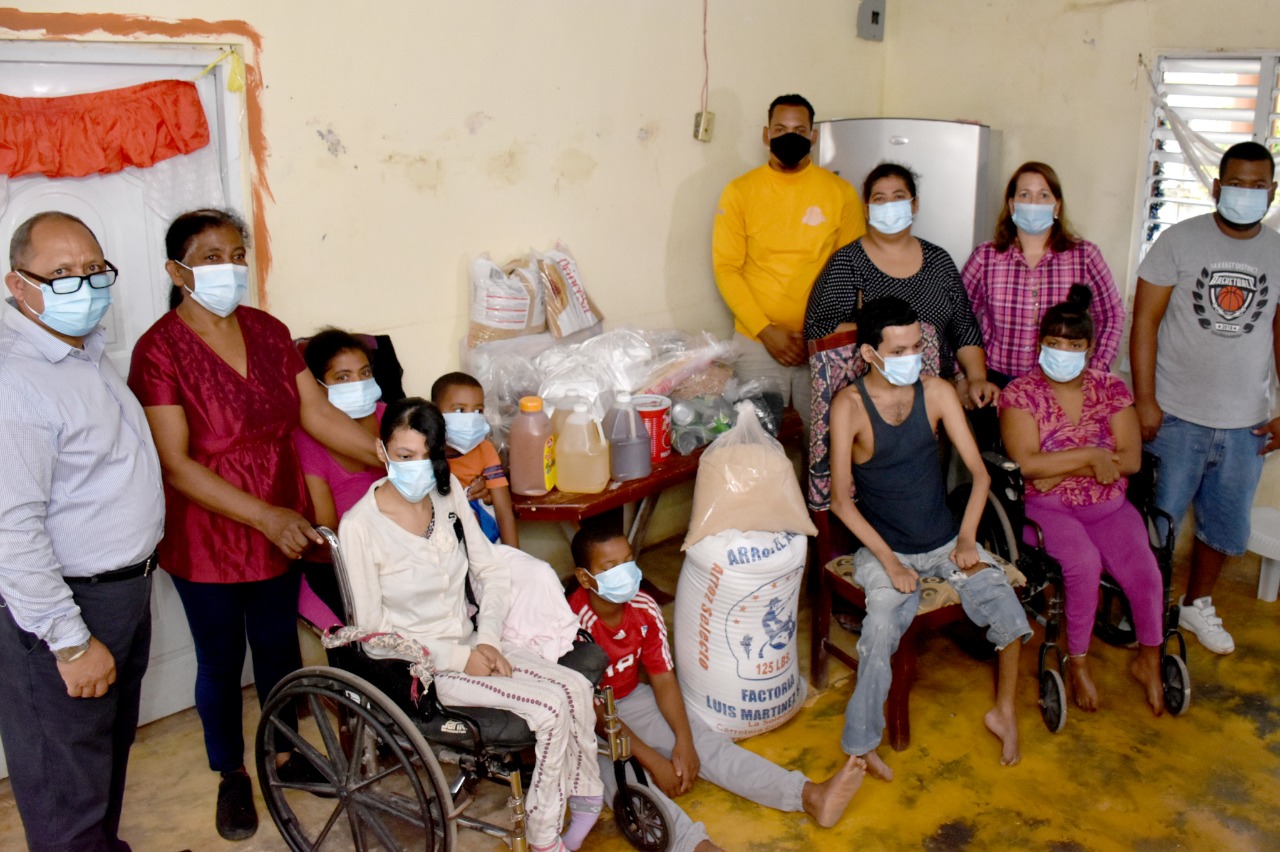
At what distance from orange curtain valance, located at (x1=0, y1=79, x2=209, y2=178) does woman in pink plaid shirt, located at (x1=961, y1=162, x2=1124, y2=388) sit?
268 centimetres

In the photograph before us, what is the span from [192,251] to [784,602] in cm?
192

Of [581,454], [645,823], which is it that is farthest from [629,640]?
[581,454]

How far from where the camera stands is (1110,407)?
3578 millimetres

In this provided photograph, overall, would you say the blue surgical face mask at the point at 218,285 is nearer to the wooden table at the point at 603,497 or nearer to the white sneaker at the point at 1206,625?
the wooden table at the point at 603,497

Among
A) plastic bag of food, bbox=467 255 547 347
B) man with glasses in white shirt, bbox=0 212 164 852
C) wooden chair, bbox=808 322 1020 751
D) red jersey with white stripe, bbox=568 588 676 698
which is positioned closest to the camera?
man with glasses in white shirt, bbox=0 212 164 852

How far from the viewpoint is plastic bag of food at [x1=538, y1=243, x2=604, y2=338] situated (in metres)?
3.89

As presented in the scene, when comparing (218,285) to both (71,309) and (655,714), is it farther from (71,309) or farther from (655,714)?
(655,714)

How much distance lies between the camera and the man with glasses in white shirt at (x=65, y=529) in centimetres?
211

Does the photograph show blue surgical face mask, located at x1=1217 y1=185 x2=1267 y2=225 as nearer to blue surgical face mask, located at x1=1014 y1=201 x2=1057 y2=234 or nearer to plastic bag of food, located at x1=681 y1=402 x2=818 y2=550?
blue surgical face mask, located at x1=1014 y1=201 x2=1057 y2=234

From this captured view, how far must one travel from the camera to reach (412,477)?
8.48ft

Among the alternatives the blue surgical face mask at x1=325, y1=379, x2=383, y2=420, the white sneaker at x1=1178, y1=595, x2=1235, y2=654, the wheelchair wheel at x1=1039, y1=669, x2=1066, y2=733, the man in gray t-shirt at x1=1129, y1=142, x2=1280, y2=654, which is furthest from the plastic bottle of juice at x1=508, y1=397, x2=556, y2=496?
the white sneaker at x1=1178, y1=595, x2=1235, y2=654

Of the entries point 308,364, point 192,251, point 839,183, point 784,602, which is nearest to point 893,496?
point 784,602

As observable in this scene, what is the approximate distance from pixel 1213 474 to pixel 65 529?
360cm

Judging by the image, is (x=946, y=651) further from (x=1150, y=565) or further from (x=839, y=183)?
(x=839, y=183)
